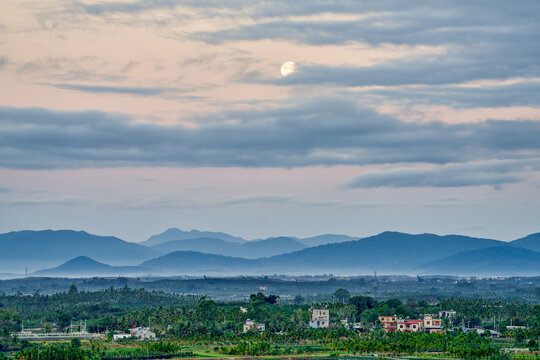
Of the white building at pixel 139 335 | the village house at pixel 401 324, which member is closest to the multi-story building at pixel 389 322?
the village house at pixel 401 324

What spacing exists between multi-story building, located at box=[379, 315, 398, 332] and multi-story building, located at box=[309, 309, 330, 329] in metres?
10.5

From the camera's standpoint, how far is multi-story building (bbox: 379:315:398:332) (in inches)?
6558

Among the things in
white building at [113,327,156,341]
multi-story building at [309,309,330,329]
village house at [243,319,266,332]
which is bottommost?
white building at [113,327,156,341]

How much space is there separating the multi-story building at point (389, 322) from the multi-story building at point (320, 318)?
10.5 metres

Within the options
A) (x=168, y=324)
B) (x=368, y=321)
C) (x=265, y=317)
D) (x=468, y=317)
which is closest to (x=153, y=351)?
(x=168, y=324)

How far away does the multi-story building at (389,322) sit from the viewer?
167m

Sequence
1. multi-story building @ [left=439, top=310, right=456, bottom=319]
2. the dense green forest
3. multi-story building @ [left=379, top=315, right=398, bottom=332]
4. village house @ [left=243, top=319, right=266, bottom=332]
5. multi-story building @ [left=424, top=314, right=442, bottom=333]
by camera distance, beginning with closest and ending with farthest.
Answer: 1. the dense green forest
2. village house @ [left=243, top=319, right=266, bottom=332]
3. multi-story building @ [left=379, top=315, right=398, bottom=332]
4. multi-story building @ [left=424, top=314, right=442, bottom=333]
5. multi-story building @ [left=439, top=310, right=456, bottom=319]

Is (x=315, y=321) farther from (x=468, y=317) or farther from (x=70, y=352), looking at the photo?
(x=70, y=352)

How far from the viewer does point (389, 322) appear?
561ft

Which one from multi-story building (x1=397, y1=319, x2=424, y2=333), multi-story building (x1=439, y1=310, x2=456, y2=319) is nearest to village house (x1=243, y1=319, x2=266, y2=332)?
multi-story building (x1=397, y1=319, x2=424, y2=333)

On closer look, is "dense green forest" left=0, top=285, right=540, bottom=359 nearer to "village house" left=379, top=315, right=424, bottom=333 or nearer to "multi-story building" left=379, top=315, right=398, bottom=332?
"multi-story building" left=379, top=315, right=398, bottom=332

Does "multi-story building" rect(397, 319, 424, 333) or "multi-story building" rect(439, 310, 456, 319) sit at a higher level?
"multi-story building" rect(439, 310, 456, 319)

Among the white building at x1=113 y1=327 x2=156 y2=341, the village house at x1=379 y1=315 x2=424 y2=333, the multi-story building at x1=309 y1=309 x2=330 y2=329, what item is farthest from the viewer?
the multi-story building at x1=309 y1=309 x2=330 y2=329

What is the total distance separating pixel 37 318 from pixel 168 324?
Answer: 39.2 metres
